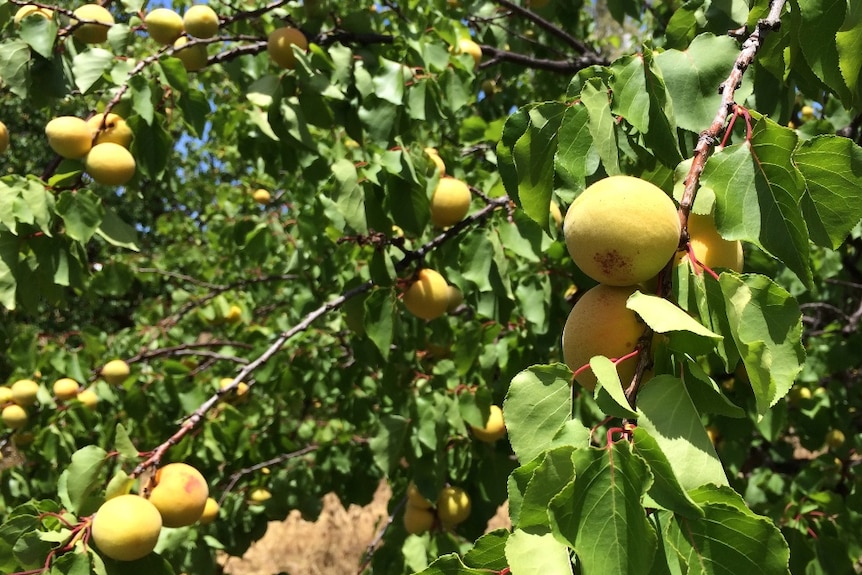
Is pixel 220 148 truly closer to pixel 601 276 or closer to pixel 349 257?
pixel 349 257

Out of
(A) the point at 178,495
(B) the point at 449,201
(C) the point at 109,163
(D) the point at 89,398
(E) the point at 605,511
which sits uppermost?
(E) the point at 605,511

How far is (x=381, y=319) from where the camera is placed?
152 centimetres

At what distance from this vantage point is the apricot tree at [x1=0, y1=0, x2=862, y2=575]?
0.60 metres

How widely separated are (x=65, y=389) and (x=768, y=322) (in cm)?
257

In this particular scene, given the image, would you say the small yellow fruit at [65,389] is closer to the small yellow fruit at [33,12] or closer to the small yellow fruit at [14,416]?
the small yellow fruit at [14,416]

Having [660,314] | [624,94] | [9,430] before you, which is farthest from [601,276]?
[9,430]

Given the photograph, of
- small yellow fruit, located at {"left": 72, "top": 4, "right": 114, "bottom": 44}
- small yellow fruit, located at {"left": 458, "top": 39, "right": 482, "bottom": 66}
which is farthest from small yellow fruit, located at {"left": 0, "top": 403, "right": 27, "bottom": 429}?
small yellow fruit, located at {"left": 458, "top": 39, "right": 482, "bottom": 66}

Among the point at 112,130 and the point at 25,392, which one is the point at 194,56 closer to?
the point at 112,130

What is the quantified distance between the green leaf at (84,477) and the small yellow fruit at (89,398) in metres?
1.54

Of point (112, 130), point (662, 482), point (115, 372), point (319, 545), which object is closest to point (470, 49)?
point (112, 130)

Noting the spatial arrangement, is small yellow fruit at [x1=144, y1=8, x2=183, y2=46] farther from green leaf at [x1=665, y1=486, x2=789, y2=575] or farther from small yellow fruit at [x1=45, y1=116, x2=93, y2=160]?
green leaf at [x1=665, y1=486, x2=789, y2=575]

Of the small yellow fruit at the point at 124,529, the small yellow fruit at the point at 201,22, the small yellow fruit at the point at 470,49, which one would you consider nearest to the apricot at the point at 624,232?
the small yellow fruit at the point at 124,529

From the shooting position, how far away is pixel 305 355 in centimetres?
230

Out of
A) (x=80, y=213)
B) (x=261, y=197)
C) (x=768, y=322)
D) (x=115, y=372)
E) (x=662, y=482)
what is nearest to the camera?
(x=662, y=482)
